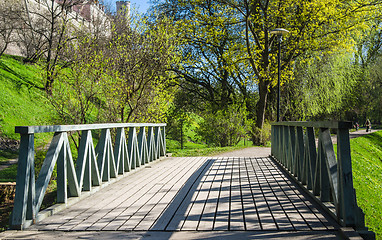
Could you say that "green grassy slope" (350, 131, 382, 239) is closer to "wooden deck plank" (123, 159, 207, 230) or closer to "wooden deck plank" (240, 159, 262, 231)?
"wooden deck plank" (240, 159, 262, 231)

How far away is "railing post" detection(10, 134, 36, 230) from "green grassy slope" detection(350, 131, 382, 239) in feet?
29.1

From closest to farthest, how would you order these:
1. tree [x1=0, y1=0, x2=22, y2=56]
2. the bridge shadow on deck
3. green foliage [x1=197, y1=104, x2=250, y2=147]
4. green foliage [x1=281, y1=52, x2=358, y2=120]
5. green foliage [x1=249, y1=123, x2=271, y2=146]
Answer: the bridge shadow on deck
green foliage [x1=249, y1=123, x2=271, y2=146]
green foliage [x1=197, y1=104, x2=250, y2=147]
green foliage [x1=281, y1=52, x2=358, y2=120]
tree [x1=0, y1=0, x2=22, y2=56]

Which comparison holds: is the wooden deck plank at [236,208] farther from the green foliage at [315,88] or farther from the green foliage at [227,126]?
the green foliage at [315,88]

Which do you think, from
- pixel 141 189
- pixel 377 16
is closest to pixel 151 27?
pixel 141 189

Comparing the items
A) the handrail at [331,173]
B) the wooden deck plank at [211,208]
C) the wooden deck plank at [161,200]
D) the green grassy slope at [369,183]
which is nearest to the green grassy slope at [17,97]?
the wooden deck plank at [161,200]

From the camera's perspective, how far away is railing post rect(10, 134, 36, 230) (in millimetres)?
3887

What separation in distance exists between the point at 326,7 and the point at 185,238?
16624 mm

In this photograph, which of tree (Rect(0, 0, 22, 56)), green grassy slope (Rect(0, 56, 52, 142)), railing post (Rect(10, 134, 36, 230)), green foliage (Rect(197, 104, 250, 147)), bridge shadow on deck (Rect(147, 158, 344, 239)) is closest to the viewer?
bridge shadow on deck (Rect(147, 158, 344, 239))

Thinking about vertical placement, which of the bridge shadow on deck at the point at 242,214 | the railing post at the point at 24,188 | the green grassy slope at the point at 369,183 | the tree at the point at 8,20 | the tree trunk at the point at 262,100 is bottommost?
the green grassy slope at the point at 369,183

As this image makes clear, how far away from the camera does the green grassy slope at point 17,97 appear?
21223 millimetres

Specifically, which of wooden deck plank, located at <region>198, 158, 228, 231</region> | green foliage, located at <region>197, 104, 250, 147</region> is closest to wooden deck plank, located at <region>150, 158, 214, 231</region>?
wooden deck plank, located at <region>198, 158, 228, 231</region>

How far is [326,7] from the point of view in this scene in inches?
696

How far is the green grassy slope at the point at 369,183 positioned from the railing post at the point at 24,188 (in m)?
8.88

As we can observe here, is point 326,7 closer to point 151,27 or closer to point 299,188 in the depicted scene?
point 151,27
